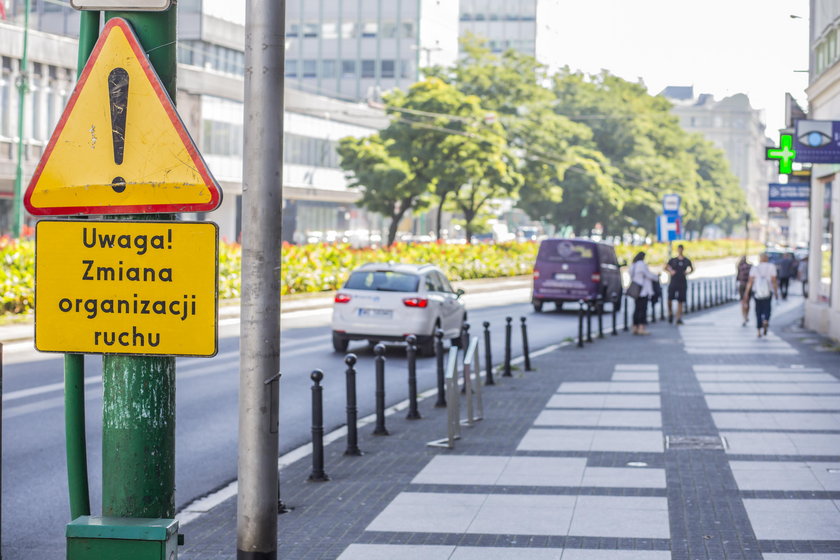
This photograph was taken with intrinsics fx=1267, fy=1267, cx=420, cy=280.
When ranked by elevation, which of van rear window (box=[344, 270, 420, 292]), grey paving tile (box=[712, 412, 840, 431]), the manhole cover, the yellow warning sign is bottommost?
grey paving tile (box=[712, 412, 840, 431])

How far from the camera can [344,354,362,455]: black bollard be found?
1052cm

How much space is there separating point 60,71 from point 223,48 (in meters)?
17.8

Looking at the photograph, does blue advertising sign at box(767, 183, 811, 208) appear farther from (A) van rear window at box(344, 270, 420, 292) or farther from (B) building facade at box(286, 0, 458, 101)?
(B) building facade at box(286, 0, 458, 101)

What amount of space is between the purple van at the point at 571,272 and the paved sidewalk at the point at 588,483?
17277 millimetres

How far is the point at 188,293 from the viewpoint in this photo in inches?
156

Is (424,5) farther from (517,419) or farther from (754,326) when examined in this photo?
(517,419)

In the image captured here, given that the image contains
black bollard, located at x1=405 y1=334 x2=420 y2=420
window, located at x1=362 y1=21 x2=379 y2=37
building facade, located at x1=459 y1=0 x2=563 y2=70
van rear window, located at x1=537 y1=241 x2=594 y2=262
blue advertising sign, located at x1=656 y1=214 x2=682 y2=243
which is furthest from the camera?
building facade, located at x1=459 y1=0 x2=563 y2=70

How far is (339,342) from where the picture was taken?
20.5 metres

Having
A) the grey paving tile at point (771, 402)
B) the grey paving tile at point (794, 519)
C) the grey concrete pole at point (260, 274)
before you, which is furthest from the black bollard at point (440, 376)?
the grey concrete pole at point (260, 274)

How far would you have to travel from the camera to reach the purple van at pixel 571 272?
33531mm

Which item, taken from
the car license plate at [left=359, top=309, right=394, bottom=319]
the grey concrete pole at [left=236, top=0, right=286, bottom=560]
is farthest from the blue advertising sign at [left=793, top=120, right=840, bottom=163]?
the grey concrete pole at [left=236, top=0, right=286, bottom=560]

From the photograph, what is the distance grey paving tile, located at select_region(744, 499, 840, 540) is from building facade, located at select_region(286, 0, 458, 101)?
9335 centimetres

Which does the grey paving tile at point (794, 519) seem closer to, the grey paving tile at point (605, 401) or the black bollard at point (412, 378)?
the black bollard at point (412, 378)

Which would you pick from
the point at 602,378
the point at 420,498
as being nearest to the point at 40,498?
the point at 420,498
